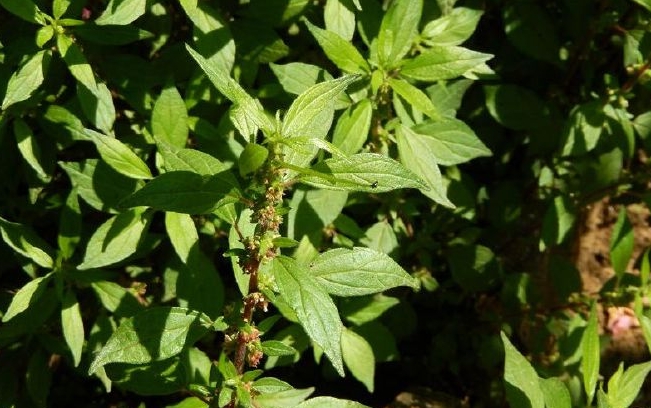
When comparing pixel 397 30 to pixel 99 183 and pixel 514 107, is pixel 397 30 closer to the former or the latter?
pixel 514 107

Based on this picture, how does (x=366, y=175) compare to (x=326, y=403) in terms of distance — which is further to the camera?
(x=326, y=403)

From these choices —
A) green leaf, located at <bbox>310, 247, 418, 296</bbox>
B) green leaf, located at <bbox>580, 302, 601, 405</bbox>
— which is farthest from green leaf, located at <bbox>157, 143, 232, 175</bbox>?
green leaf, located at <bbox>580, 302, 601, 405</bbox>

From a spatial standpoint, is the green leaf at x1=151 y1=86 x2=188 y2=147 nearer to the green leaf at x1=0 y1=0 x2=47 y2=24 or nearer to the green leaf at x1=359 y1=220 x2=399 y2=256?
the green leaf at x1=0 y1=0 x2=47 y2=24

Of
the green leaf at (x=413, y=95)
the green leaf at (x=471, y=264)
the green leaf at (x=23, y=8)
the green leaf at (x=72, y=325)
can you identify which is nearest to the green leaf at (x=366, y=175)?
the green leaf at (x=413, y=95)

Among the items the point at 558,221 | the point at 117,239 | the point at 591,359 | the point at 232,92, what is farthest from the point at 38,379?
the point at 558,221

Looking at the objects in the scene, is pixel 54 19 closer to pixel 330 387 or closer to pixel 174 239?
pixel 174 239

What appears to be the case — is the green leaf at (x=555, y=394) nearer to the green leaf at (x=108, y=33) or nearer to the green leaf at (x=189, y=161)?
the green leaf at (x=189, y=161)

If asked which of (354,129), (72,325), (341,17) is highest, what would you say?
(341,17)

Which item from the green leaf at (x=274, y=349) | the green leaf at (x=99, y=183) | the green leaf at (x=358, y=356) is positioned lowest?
the green leaf at (x=358, y=356)
